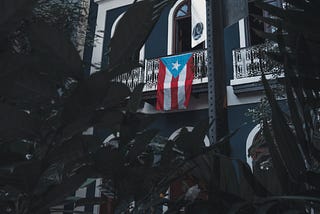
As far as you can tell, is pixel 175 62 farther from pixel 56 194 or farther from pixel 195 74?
pixel 56 194

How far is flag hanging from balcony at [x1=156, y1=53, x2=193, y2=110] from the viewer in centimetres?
762

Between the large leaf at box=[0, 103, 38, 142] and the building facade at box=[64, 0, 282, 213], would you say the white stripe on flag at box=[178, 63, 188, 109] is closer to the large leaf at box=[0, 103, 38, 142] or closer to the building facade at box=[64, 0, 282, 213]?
the building facade at box=[64, 0, 282, 213]

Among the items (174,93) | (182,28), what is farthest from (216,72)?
(182,28)

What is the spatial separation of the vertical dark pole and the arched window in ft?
27.4

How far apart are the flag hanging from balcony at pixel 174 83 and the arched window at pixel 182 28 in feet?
3.30

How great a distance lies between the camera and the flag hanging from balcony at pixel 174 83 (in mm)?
7617

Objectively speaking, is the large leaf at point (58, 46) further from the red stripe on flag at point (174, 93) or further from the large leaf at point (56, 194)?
the red stripe on flag at point (174, 93)

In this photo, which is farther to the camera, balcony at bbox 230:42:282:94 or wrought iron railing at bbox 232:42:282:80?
wrought iron railing at bbox 232:42:282:80

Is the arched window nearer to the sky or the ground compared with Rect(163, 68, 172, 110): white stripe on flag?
nearer to the sky

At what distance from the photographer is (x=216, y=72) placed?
28.1 inches

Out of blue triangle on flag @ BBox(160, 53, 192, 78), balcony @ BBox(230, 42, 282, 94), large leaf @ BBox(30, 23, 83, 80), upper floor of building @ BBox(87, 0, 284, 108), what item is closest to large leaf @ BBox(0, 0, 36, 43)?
large leaf @ BBox(30, 23, 83, 80)

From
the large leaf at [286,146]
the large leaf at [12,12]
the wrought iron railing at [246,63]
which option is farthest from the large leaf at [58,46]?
the wrought iron railing at [246,63]

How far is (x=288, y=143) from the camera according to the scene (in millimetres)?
545

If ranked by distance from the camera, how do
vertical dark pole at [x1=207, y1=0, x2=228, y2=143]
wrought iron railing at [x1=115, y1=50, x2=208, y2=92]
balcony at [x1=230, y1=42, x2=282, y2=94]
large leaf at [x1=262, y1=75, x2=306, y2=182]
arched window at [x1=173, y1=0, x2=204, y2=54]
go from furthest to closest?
arched window at [x1=173, y1=0, x2=204, y2=54]
wrought iron railing at [x1=115, y1=50, x2=208, y2=92]
balcony at [x1=230, y1=42, x2=282, y2=94]
vertical dark pole at [x1=207, y1=0, x2=228, y2=143]
large leaf at [x1=262, y1=75, x2=306, y2=182]
